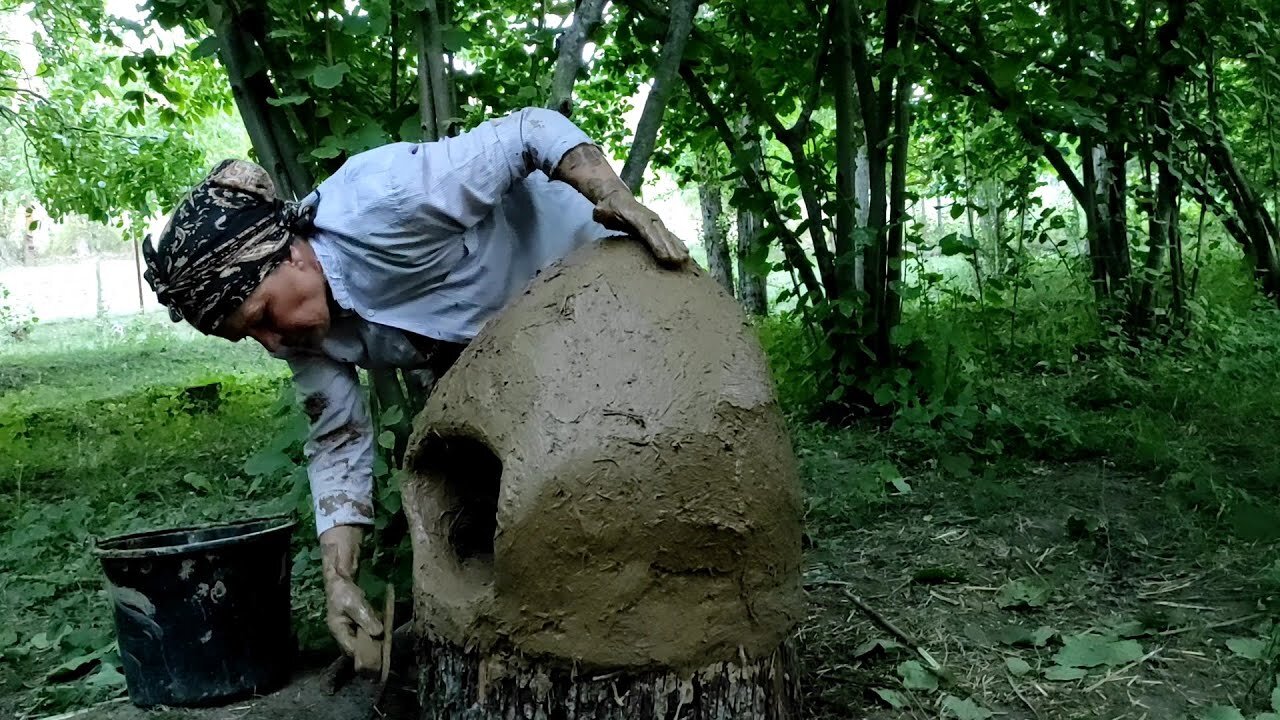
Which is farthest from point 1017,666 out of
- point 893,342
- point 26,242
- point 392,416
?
point 26,242

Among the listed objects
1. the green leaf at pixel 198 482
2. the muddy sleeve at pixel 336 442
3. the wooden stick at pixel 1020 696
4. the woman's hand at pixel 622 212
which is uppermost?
the woman's hand at pixel 622 212

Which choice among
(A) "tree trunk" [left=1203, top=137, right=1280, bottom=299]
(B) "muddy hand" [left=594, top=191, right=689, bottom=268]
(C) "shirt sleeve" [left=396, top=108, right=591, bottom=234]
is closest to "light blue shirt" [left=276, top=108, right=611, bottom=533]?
(C) "shirt sleeve" [left=396, top=108, right=591, bottom=234]

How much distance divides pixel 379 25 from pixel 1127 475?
359 cm

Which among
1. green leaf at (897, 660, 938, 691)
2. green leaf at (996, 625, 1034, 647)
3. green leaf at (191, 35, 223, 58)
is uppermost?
green leaf at (191, 35, 223, 58)

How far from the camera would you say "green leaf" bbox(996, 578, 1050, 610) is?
3.09 meters

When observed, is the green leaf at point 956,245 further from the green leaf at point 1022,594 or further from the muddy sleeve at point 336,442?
the muddy sleeve at point 336,442

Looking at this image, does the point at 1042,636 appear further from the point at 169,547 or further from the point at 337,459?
the point at 169,547

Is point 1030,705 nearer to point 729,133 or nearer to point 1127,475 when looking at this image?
point 1127,475

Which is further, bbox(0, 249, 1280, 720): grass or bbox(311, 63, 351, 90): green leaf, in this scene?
bbox(311, 63, 351, 90): green leaf

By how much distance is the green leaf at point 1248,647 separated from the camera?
100 inches

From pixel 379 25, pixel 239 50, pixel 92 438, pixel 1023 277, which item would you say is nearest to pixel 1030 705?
pixel 379 25

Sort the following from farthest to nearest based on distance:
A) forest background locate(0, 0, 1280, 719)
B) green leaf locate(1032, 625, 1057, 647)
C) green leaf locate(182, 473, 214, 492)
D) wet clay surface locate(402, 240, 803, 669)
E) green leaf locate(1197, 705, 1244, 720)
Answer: green leaf locate(182, 473, 214, 492)
forest background locate(0, 0, 1280, 719)
green leaf locate(1032, 625, 1057, 647)
green leaf locate(1197, 705, 1244, 720)
wet clay surface locate(402, 240, 803, 669)

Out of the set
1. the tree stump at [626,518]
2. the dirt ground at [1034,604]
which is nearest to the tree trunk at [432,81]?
the tree stump at [626,518]

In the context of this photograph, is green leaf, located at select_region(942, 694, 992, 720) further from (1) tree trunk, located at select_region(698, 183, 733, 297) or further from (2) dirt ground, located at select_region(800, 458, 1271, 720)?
(1) tree trunk, located at select_region(698, 183, 733, 297)
